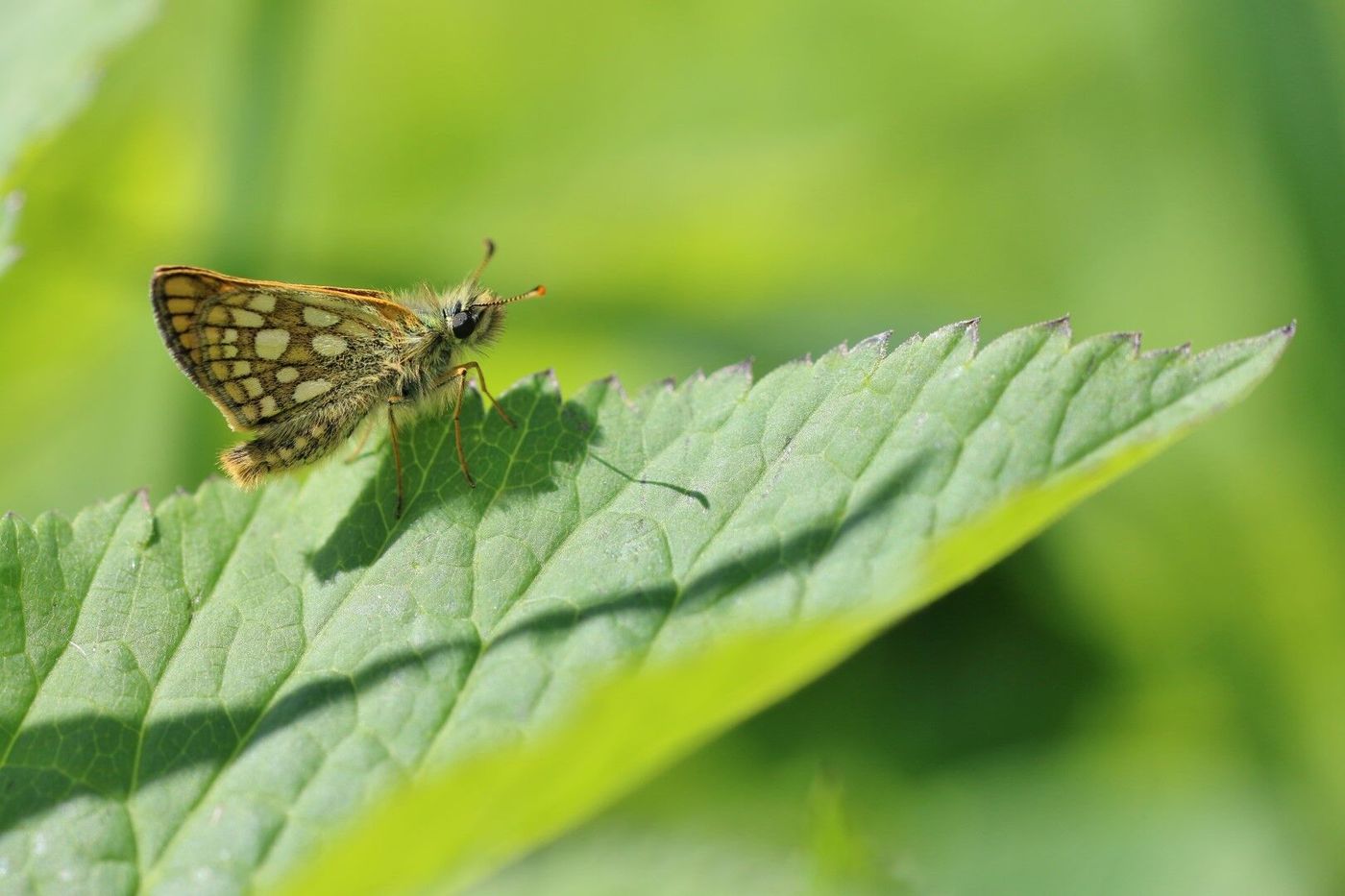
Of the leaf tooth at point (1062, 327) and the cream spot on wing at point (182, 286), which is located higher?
the leaf tooth at point (1062, 327)

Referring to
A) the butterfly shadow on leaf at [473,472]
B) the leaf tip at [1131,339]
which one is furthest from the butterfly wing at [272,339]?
the leaf tip at [1131,339]

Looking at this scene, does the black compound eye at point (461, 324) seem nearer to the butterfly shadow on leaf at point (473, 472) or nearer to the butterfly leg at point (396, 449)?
the butterfly leg at point (396, 449)

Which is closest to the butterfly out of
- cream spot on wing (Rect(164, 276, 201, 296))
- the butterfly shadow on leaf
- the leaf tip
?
cream spot on wing (Rect(164, 276, 201, 296))

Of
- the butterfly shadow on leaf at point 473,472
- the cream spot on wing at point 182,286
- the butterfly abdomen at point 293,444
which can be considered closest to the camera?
the butterfly shadow on leaf at point 473,472

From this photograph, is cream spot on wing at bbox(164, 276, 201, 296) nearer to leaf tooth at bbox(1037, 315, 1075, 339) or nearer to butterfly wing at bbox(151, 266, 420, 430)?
butterfly wing at bbox(151, 266, 420, 430)

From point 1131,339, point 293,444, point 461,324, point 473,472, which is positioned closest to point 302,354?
point 293,444

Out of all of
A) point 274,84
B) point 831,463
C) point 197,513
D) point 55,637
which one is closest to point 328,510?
point 197,513

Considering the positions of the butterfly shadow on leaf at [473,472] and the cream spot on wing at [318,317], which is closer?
the butterfly shadow on leaf at [473,472]
